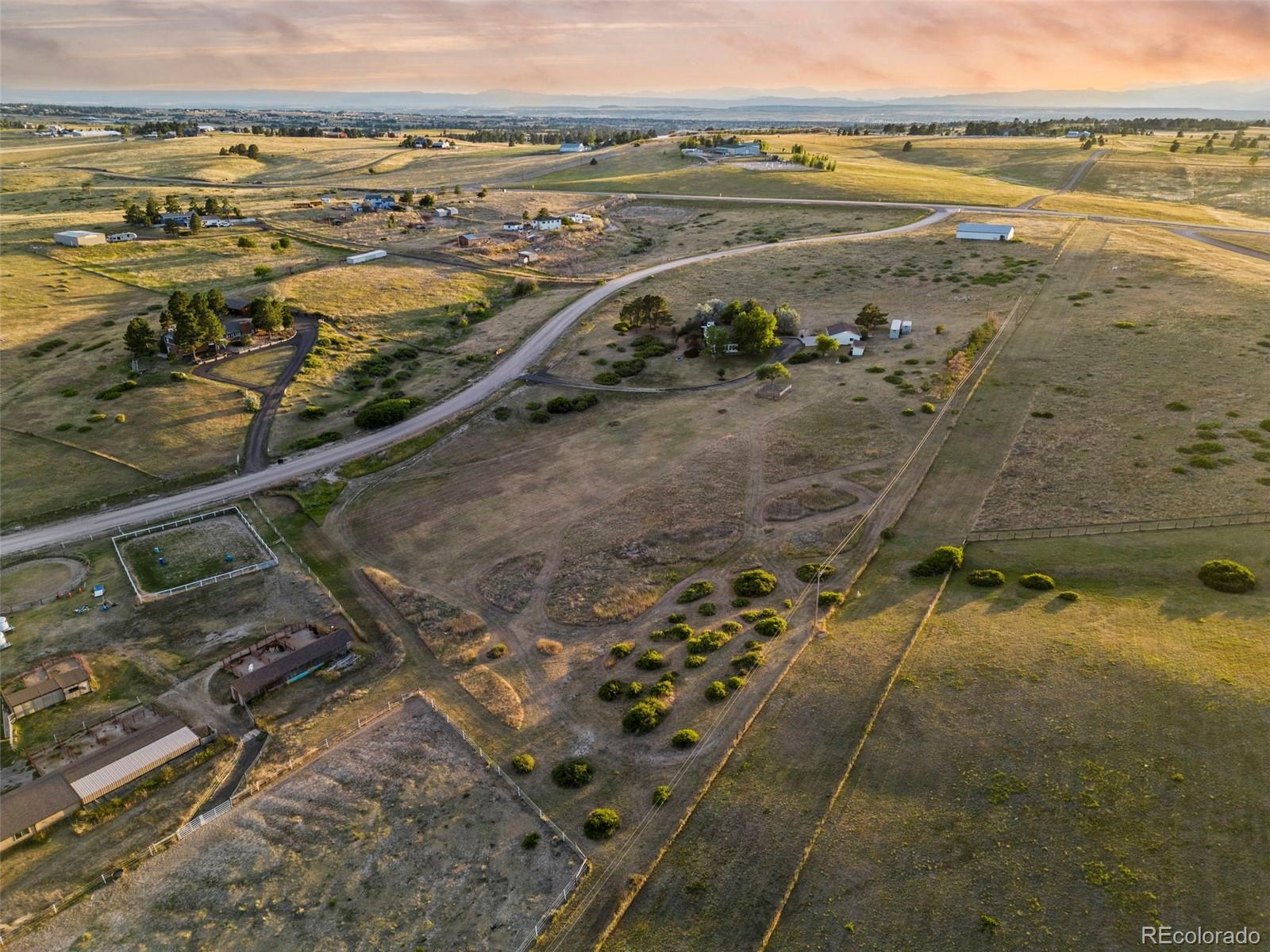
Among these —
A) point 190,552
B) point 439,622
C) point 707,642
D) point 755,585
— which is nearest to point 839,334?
point 755,585

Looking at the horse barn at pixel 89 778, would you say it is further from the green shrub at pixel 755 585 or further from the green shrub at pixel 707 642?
the green shrub at pixel 755 585

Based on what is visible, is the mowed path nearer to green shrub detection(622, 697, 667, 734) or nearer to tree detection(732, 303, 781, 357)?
green shrub detection(622, 697, 667, 734)

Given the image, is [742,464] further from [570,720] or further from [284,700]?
[284,700]

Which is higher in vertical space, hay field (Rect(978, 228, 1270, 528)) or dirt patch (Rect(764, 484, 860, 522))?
hay field (Rect(978, 228, 1270, 528))

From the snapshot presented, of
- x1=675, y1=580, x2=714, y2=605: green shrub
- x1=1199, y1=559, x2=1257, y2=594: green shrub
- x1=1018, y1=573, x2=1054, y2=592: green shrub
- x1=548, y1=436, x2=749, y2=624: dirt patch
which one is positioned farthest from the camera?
x1=548, y1=436, x2=749, y2=624: dirt patch

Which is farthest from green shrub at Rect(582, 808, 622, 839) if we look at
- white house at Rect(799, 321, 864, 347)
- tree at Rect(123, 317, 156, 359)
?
tree at Rect(123, 317, 156, 359)

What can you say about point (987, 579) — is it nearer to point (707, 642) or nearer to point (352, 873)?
point (707, 642)
